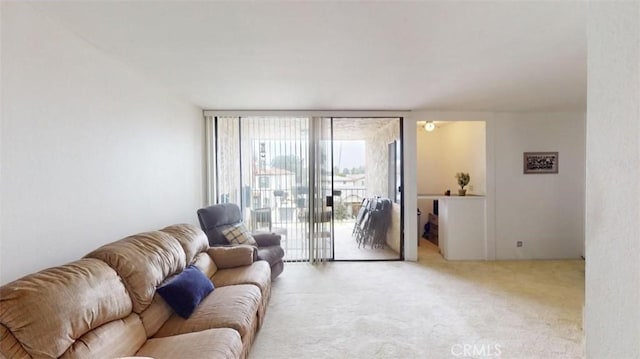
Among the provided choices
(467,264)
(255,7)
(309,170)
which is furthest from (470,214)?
(255,7)

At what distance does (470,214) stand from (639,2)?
4.82 meters

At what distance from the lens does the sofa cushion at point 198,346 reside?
1697mm

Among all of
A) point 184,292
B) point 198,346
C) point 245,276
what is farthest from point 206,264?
point 198,346

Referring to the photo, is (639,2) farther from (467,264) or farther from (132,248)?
(467,264)

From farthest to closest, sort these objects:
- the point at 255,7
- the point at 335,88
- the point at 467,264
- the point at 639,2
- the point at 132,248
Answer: the point at 467,264 < the point at 335,88 < the point at 132,248 < the point at 255,7 < the point at 639,2

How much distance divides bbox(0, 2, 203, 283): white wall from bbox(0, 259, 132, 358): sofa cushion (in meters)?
0.35

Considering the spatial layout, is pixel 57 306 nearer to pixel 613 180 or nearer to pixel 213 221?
pixel 613 180

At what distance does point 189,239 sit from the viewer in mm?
2857

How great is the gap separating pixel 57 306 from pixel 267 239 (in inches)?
107

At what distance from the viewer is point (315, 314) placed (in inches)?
118

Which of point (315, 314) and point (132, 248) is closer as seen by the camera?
point (132, 248)

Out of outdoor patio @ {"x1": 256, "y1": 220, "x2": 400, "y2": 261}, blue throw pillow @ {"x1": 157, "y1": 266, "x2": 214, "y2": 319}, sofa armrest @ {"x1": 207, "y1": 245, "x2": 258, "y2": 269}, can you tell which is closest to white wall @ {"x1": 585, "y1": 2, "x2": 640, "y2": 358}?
blue throw pillow @ {"x1": 157, "y1": 266, "x2": 214, "y2": 319}

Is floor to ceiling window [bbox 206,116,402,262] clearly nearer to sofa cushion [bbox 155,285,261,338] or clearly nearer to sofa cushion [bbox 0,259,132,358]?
sofa cushion [bbox 155,285,261,338]

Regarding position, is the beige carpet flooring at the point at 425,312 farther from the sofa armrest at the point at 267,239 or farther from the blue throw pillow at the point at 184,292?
the blue throw pillow at the point at 184,292
